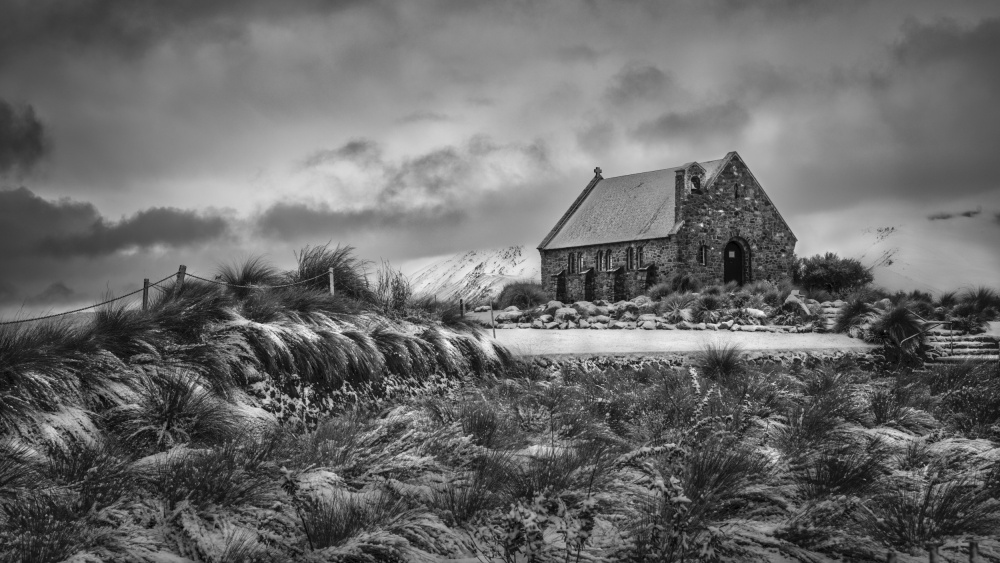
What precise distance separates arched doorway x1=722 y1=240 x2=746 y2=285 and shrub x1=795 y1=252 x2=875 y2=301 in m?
2.82

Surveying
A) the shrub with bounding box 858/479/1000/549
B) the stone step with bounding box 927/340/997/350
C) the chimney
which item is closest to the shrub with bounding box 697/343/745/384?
the shrub with bounding box 858/479/1000/549

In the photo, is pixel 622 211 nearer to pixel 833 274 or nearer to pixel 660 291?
pixel 660 291

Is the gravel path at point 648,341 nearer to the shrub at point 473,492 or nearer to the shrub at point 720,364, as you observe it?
the shrub at point 720,364

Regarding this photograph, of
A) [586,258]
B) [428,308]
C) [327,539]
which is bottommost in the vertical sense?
[327,539]

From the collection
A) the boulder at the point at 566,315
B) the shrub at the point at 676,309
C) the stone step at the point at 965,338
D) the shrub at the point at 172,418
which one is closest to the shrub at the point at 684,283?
the shrub at the point at 676,309

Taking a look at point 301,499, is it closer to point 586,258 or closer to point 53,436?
point 53,436

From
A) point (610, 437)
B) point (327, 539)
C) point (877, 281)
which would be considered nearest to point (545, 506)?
point (327, 539)

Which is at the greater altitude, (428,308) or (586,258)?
(586,258)

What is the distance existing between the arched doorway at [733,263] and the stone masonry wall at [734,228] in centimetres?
27

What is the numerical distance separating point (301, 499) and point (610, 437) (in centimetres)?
289

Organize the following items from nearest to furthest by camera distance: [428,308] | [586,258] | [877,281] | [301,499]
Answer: [301,499], [428,308], [586,258], [877,281]

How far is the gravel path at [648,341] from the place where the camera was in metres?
13.1

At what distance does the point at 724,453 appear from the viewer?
201 inches

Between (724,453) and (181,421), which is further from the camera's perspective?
(181,421)
